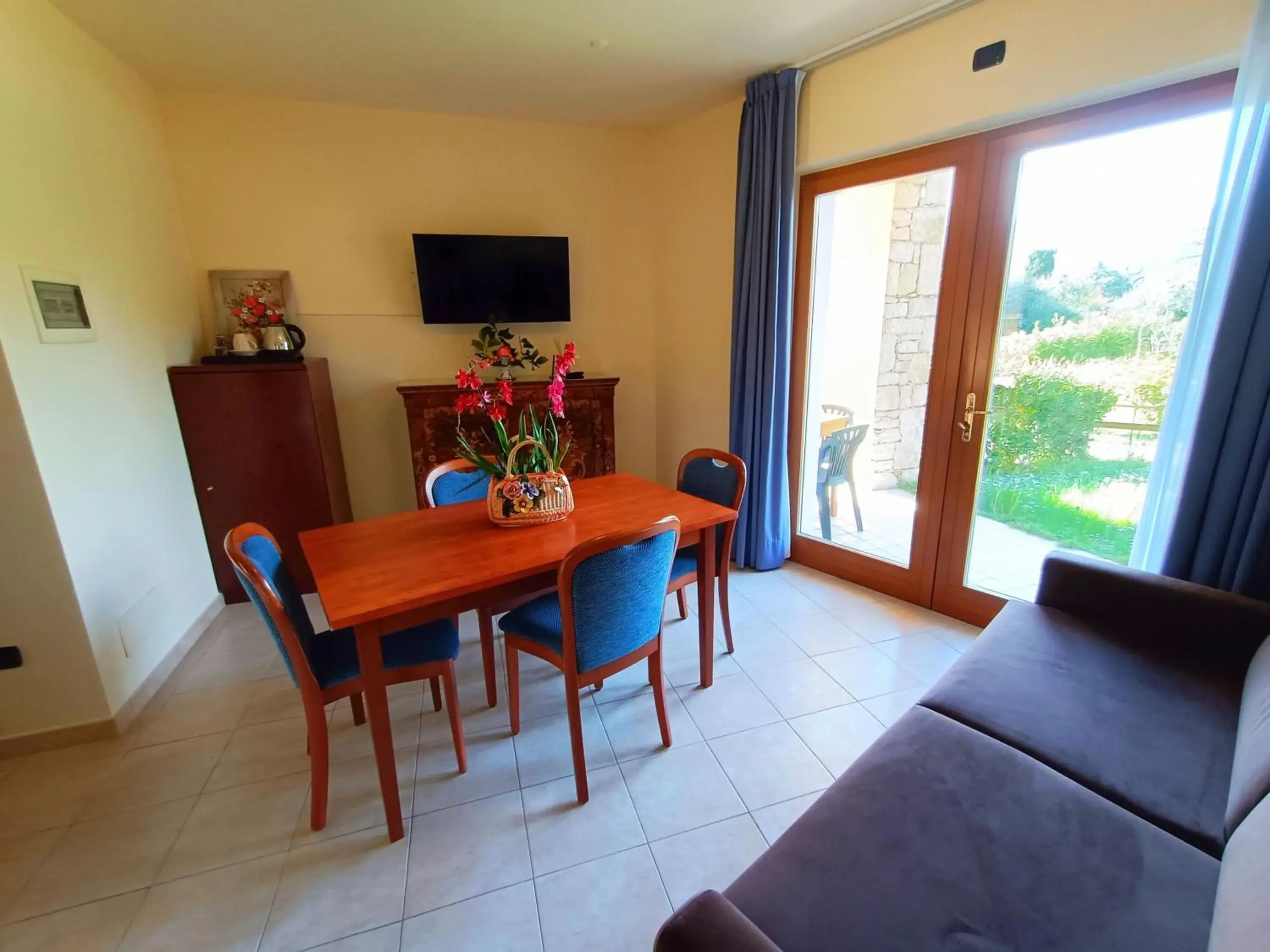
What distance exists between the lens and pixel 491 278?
3.42 metres

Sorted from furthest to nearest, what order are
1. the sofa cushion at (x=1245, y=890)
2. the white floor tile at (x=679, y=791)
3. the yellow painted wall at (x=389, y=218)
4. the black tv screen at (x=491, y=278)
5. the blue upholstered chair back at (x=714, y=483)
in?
the black tv screen at (x=491, y=278) → the yellow painted wall at (x=389, y=218) → the blue upholstered chair back at (x=714, y=483) → the white floor tile at (x=679, y=791) → the sofa cushion at (x=1245, y=890)

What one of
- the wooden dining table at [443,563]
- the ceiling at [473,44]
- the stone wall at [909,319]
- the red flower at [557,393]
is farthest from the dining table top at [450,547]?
the ceiling at [473,44]

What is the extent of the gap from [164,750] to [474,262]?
9.09 ft

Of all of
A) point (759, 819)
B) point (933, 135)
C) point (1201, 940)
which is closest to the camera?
point (1201, 940)

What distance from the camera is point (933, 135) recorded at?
2.36 metres

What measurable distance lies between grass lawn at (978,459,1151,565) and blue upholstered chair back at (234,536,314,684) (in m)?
2.79

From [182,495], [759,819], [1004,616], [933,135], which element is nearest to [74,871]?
[182,495]

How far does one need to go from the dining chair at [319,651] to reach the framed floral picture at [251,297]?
6.44 ft

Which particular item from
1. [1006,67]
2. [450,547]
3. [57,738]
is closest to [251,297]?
[57,738]

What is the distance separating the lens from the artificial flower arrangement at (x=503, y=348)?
3.43 metres

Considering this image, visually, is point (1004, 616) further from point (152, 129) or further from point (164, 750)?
point (152, 129)

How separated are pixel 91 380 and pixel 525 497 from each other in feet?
5.73

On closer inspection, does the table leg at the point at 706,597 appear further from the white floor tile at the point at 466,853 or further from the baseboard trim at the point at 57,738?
the baseboard trim at the point at 57,738

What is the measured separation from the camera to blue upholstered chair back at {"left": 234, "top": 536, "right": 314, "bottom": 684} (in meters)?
1.42
